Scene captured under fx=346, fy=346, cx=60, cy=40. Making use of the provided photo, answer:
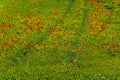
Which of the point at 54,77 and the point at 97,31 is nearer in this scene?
the point at 54,77

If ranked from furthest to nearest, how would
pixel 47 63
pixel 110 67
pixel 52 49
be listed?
pixel 52 49
pixel 47 63
pixel 110 67

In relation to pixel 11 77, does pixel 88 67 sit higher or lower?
lower

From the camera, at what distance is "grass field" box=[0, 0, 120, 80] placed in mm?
28467

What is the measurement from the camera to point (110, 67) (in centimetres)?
3073

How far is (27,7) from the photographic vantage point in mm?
54125

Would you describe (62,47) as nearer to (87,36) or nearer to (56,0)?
(87,36)

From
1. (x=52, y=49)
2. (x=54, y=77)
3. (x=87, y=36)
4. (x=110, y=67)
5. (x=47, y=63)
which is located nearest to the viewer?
(x=54, y=77)

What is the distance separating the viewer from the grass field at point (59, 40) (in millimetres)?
28467

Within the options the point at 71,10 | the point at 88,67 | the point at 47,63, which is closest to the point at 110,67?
the point at 88,67

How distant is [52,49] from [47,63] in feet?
13.5

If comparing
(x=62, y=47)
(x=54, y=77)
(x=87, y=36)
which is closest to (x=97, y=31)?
(x=87, y=36)

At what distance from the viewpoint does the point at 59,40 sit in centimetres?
4003

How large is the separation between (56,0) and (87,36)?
18.7 meters

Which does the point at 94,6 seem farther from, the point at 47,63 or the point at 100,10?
the point at 47,63
